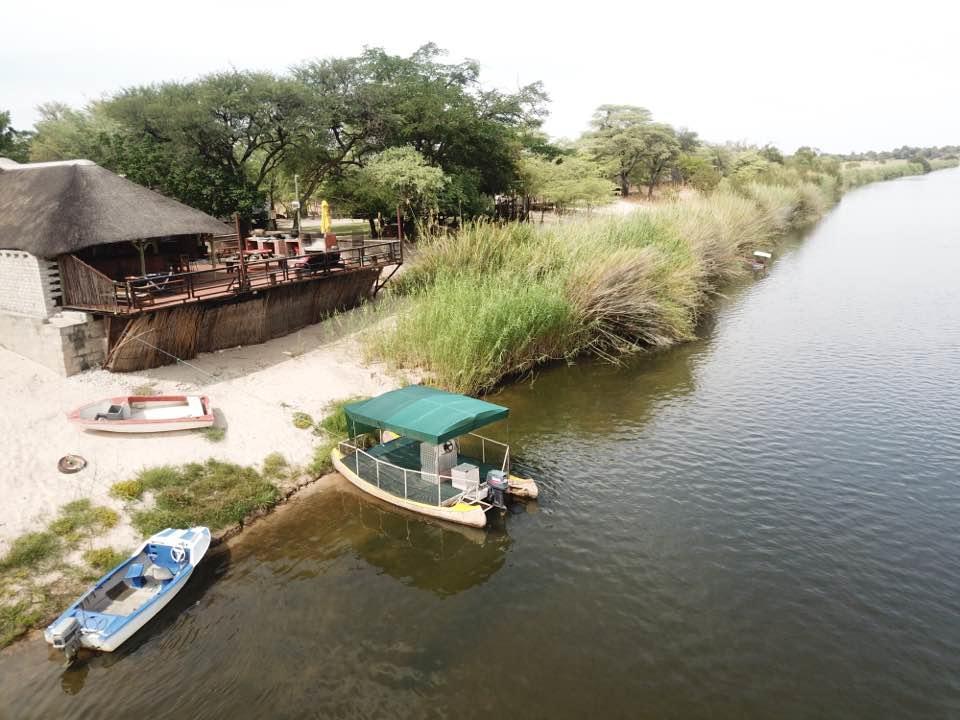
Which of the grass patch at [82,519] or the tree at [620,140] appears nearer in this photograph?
the grass patch at [82,519]

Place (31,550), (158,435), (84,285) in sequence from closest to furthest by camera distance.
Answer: (31,550) → (158,435) → (84,285)

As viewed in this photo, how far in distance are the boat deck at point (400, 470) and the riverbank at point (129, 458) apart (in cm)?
151

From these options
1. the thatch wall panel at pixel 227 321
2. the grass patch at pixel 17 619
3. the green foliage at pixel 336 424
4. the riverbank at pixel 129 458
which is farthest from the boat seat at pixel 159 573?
the thatch wall panel at pixel 227 321

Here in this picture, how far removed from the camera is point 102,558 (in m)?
13.3

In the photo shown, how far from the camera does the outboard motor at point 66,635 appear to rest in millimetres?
10992

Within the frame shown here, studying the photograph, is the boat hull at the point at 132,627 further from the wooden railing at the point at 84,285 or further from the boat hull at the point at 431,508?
the wooden railing at the point at 84,285

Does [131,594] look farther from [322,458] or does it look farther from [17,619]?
[322,458]

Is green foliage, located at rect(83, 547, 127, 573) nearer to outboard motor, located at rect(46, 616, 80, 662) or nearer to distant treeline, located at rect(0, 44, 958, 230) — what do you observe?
outboard motor, located at rect(46, 616, 80, 662)

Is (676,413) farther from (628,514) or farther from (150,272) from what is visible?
(150,272)

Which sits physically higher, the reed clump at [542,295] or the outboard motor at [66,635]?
the reed clump at [542,295]

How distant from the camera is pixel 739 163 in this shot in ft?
292

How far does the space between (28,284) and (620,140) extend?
65071mm

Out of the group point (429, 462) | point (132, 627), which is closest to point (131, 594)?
point (132, 627)

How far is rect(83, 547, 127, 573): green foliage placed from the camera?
13195 mm
